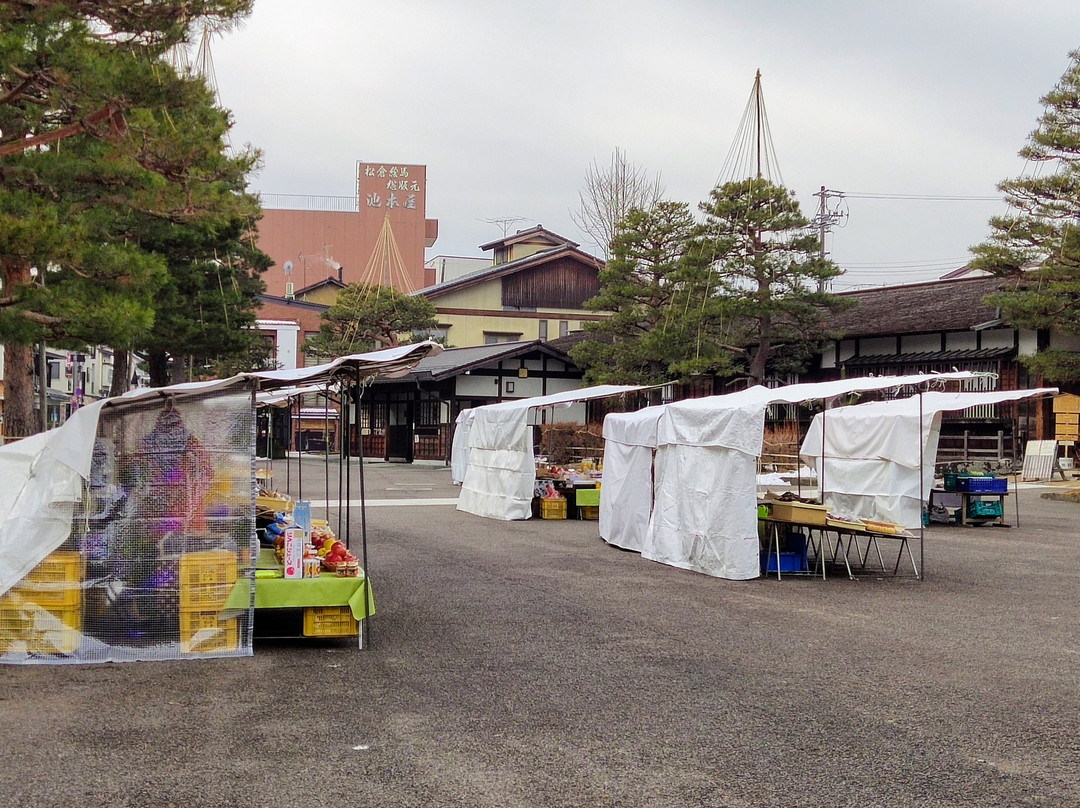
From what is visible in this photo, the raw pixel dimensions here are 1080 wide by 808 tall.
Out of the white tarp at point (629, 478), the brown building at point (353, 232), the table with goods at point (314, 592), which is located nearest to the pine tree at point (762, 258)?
the white tarp at point (629, 478)

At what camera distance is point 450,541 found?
13.5 meters

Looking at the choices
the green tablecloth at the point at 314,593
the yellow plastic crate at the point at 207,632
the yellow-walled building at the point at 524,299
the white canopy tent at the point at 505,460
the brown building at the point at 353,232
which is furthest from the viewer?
the brown building at the point at 353,232

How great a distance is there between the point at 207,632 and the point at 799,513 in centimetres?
596

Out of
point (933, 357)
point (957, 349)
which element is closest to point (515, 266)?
point (933, 357)

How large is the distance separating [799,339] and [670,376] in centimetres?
→ 399

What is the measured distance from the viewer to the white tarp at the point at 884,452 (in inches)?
560

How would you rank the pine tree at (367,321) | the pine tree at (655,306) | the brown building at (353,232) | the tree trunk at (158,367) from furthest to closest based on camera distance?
1. the brown building at (353,232)
2. the pine tree at (367,321)
3. the tree trunk at (158,367)
4. the pine tree at (655,306)

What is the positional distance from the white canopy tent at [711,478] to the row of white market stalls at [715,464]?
0.01 m

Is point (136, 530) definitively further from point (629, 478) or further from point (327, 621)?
point (629, 478)

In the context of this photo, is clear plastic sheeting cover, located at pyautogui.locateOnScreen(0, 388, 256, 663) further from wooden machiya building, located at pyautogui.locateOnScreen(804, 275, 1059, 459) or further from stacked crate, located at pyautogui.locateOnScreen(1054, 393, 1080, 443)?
wooden machiya building, located at pyautogui.locateOnScreen(804, 275, 1059, 459)

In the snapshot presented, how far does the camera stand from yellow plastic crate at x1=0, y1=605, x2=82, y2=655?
6492 millimetres

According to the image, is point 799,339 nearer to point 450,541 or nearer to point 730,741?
point 450,541

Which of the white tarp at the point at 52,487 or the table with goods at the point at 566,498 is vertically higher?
the white tarp at the point at 52,487

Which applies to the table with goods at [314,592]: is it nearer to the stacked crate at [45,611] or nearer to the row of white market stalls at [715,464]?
the stacked crate at [45,611]
